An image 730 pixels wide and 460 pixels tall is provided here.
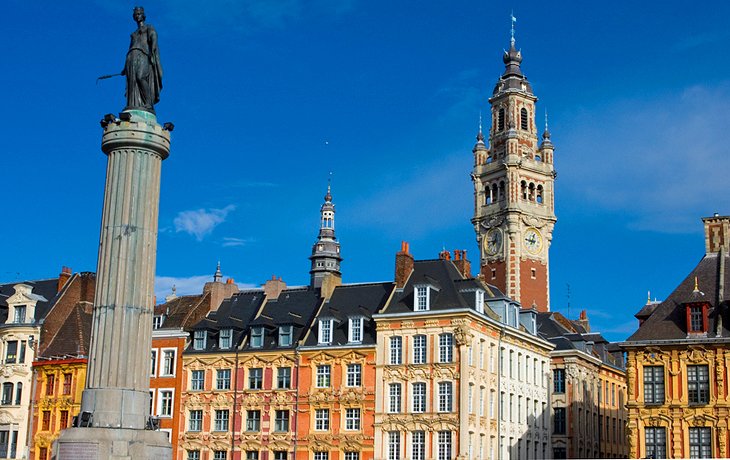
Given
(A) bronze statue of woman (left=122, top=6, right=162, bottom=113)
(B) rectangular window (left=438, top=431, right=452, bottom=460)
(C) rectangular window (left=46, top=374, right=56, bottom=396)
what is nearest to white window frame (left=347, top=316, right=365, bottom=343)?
(B) rectangular window (left=438, top=431, right=452, bottom=460)

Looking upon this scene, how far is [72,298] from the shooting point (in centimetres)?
6731

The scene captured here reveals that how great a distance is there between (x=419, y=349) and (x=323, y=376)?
6.37 meters

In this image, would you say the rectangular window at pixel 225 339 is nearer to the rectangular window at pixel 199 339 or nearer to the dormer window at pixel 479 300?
the rectangular window at pixel 199 339

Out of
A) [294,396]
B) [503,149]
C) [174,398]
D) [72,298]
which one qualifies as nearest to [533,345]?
[294,396]

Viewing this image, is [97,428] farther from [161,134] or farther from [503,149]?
[503,149]

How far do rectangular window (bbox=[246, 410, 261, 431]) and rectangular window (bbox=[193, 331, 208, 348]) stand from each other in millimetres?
5487

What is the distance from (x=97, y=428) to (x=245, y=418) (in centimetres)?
3752

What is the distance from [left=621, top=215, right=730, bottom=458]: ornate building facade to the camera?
4803 cm

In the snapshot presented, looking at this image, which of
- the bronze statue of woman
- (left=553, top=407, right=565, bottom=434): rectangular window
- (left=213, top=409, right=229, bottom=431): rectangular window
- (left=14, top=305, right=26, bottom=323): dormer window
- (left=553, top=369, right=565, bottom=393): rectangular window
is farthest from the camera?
(left=553, top=369, right=565, bottom=393): rectangular window

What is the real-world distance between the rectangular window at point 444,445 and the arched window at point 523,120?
54.0 meters

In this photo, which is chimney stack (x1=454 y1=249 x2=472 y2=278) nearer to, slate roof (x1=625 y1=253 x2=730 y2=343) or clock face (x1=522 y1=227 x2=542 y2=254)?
slate roof (x1=625 y1=253 x2=730 y2=343)

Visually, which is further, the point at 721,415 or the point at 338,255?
the point at 338,255

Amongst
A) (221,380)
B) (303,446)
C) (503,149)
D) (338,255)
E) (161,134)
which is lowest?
(303,446)

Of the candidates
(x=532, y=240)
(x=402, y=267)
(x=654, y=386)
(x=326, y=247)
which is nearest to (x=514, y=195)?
(x=532, y=240)
